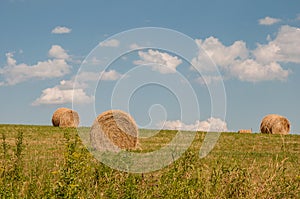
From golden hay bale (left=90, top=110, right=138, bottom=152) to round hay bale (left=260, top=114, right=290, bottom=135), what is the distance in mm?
14082

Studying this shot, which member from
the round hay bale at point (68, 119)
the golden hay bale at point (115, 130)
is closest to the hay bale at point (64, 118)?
the round hay bale at point (68, 119)

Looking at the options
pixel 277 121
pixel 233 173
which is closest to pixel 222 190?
pixel 233 173

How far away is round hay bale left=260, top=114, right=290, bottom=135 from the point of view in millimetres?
30969

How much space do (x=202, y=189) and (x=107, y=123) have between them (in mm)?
13414

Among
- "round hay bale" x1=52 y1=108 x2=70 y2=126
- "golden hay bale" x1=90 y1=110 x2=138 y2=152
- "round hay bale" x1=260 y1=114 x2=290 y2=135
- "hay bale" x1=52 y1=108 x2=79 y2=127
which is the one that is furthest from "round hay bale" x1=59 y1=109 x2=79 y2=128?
"round hay bale" x1=260 y1=114 x2=290 y2=135

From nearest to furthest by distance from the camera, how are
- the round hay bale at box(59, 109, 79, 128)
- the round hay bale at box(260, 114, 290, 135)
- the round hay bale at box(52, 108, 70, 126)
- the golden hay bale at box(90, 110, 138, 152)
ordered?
the golden hay bale at box(90, 110, 138, 152)
the round hay bale at box(260, 114, 290, 135)
the round hay bale at box(59, 109, 79, 128)
the round hay bale at box(52, 108, 70, 126)

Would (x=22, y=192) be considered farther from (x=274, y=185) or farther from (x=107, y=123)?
(x=107, y=123)

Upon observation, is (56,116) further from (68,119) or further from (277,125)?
(277,125)

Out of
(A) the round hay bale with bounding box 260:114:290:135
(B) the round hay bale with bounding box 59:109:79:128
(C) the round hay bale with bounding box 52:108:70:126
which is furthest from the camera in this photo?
(C) the round hay bale with bounding box 52:108:70:126

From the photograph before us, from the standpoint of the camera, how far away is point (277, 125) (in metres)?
31.0

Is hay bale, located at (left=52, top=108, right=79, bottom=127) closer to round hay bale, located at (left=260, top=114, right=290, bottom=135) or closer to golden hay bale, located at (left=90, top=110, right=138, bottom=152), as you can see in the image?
golden hay bale, located at (left=90, top=110, right=138, bottom=152)

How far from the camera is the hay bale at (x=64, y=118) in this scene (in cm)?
3186

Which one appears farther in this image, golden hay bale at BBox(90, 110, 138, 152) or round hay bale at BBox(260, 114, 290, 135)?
round hay bale at BBox(260, 114, 290, 135)

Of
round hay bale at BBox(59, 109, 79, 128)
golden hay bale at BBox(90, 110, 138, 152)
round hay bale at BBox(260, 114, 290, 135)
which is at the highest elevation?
round hay bale at BBox(59, 109, 79, 128)
